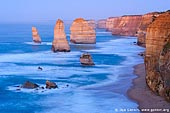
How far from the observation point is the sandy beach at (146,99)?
2472 centimetres

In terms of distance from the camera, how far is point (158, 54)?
101 feet

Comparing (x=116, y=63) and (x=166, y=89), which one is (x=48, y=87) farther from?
(x=116, y=63)

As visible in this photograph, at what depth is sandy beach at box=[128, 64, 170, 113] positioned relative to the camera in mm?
24719

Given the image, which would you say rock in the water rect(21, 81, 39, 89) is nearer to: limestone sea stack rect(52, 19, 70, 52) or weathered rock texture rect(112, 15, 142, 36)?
limestone sea stack rect(52, 19, 70, 52)

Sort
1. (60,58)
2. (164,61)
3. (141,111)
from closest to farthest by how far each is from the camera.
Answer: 1. (141,111)
2. (164,61)
3. (60,58)

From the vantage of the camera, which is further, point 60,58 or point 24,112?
point 60,58

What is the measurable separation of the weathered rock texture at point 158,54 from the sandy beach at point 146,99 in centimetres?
57

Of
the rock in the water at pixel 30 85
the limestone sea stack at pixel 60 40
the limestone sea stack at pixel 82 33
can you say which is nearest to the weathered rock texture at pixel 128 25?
the limestone sea stack at pixel 82 33

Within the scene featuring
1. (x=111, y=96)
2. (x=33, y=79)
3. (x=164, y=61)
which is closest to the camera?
(x=164, y=61)

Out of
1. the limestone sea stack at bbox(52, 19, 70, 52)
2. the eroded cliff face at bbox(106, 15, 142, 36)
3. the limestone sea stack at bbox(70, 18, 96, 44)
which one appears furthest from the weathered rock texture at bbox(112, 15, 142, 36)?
the limestone sea stack at bbox(52, 19, 70, 52)

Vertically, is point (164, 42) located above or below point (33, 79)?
above

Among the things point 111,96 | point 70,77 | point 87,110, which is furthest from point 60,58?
point 87,110

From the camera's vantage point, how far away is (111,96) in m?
29.8

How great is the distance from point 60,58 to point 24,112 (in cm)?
3194
